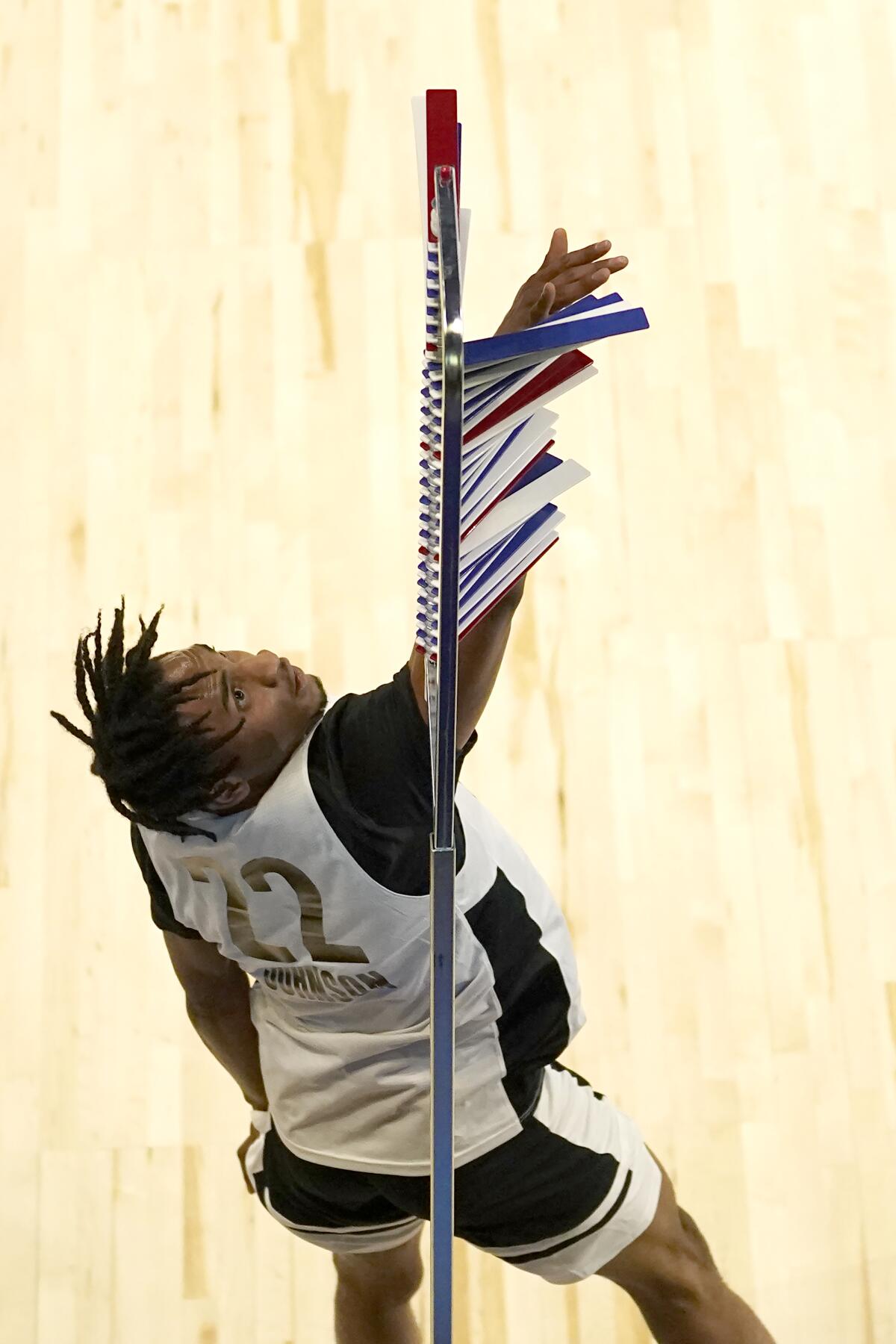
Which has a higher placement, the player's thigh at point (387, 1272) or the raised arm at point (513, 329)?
the raised arm at point (513, 329)

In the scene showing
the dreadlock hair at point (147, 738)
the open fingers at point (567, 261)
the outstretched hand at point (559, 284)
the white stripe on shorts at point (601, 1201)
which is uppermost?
the open fingers at point (567, 261)

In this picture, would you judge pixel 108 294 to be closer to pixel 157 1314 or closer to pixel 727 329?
pixel 727 329

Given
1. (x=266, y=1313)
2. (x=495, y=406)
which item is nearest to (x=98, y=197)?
(x=266, y=1313)

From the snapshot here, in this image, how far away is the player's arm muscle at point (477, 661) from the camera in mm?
1107

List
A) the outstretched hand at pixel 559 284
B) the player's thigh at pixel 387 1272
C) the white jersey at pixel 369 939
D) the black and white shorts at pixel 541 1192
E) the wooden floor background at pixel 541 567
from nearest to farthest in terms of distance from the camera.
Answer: the outstretched hand at pixel 559 284 → the white jersey at pixel 369 939 → the black and white shorts at pixel 541 1192 → the player's thigh at pixel 387 1272 → the wooden floor background at pixel 541 567

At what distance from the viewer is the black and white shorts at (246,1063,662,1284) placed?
1.41 meters

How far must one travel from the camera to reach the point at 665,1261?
1.49m

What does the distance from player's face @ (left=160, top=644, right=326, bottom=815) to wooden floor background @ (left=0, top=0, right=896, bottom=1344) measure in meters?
1.04

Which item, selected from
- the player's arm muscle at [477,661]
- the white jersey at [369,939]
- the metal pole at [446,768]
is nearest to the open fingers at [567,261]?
the metal pole at [446,768]

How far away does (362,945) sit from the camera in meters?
1.28

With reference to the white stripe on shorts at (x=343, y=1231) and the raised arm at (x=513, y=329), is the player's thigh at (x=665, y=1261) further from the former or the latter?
the raised arm at (x=513, y=329)

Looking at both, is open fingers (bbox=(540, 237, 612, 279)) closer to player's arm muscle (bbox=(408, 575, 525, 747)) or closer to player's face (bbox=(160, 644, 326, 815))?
player's arm muscle (bbox=(408, 575, 525, 747))

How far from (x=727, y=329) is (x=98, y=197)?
1159 millimetres

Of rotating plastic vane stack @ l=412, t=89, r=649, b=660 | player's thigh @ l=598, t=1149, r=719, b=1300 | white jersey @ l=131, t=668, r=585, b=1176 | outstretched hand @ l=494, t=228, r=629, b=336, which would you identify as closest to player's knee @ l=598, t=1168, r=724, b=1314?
player's thigh @ l=598, t=1149, r=719, b=1300
